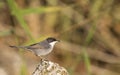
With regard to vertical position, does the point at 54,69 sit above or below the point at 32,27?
above

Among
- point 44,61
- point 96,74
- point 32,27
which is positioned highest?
point 44,61

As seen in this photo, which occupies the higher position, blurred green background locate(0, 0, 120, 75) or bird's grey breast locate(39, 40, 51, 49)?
bird's grey breast locate(39, 40, 51, 49)

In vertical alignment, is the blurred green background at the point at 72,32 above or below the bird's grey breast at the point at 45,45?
below

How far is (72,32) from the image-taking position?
754 cm

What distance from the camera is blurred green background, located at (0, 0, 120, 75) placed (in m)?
7.29

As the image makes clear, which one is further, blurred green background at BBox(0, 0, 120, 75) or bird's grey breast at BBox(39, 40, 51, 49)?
blurred green background at BBox(0, 0, 120, 75)

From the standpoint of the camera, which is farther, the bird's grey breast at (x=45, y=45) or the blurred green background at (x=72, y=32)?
the blurred green background at (x=72, y=32)

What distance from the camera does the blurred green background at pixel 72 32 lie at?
7285 millimetres

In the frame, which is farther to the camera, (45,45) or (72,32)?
(72,32)

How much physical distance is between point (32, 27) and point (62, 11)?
0.47 m

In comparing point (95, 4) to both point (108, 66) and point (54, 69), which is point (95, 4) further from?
point (54, 69)

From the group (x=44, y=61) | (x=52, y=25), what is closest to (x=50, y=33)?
(x=52, y=25)

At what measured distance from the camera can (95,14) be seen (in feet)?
23.4

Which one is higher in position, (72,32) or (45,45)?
(45,45)
